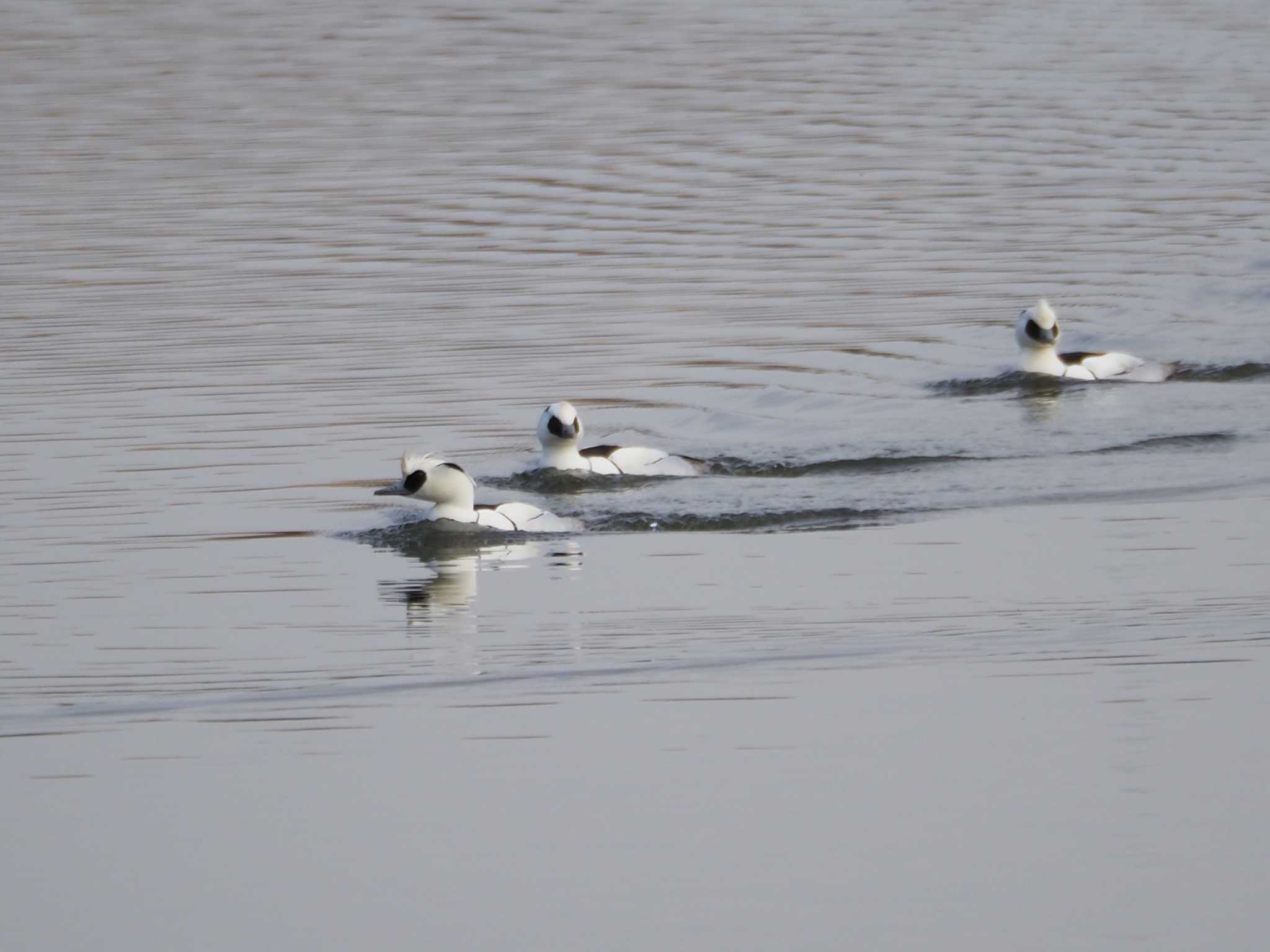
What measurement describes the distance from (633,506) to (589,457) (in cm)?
101

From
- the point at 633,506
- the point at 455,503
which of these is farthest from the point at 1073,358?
the point at 455,503

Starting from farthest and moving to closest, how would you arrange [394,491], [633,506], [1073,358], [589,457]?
1. [1073,358]
2. [589,457]
3. [633,506]
4. [394,491]

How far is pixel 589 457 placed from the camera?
15.8 m

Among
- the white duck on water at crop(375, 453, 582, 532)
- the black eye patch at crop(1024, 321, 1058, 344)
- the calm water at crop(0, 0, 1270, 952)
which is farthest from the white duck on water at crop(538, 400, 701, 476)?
the black eye patch at crop(1024, 321, 1058, 344)

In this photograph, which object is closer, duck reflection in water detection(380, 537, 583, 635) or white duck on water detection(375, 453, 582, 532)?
duck reflection in water detection(380, 537, 583, 635)

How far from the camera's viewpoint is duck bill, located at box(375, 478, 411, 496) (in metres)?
14.0

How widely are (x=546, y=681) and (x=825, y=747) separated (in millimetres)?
1587

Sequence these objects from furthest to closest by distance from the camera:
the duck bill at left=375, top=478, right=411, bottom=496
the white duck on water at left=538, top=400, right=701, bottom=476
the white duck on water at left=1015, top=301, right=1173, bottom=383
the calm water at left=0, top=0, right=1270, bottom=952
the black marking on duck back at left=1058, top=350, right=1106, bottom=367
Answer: the black marking on duck back at left=1058, top=350, right=1106, bottom=367
the white duck on water at left=1015, top=301, right=1173, bottom=383
the white duck on water at left=538, top=400, right=701, bottom=476
the duck bill at left=375, top=478, right=411, bottom=496
the calm water at left=0, top=0, right=1270, bottom=952

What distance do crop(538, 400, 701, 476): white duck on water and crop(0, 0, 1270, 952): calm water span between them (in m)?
0.15

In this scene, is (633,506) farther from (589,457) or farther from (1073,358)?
(1073,358)

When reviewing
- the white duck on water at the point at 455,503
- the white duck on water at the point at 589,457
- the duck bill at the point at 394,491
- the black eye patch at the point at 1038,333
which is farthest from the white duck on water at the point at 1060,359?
the duck bill at the point at 394,491

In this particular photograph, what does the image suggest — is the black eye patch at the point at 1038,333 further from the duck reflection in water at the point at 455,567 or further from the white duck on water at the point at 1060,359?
the duck reflection in water at the point at 455,567

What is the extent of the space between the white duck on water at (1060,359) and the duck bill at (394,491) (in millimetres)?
6277

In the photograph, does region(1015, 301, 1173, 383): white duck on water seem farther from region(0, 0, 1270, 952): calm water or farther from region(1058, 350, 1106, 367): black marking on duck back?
region(0, 0, 1270, 952): calm water
